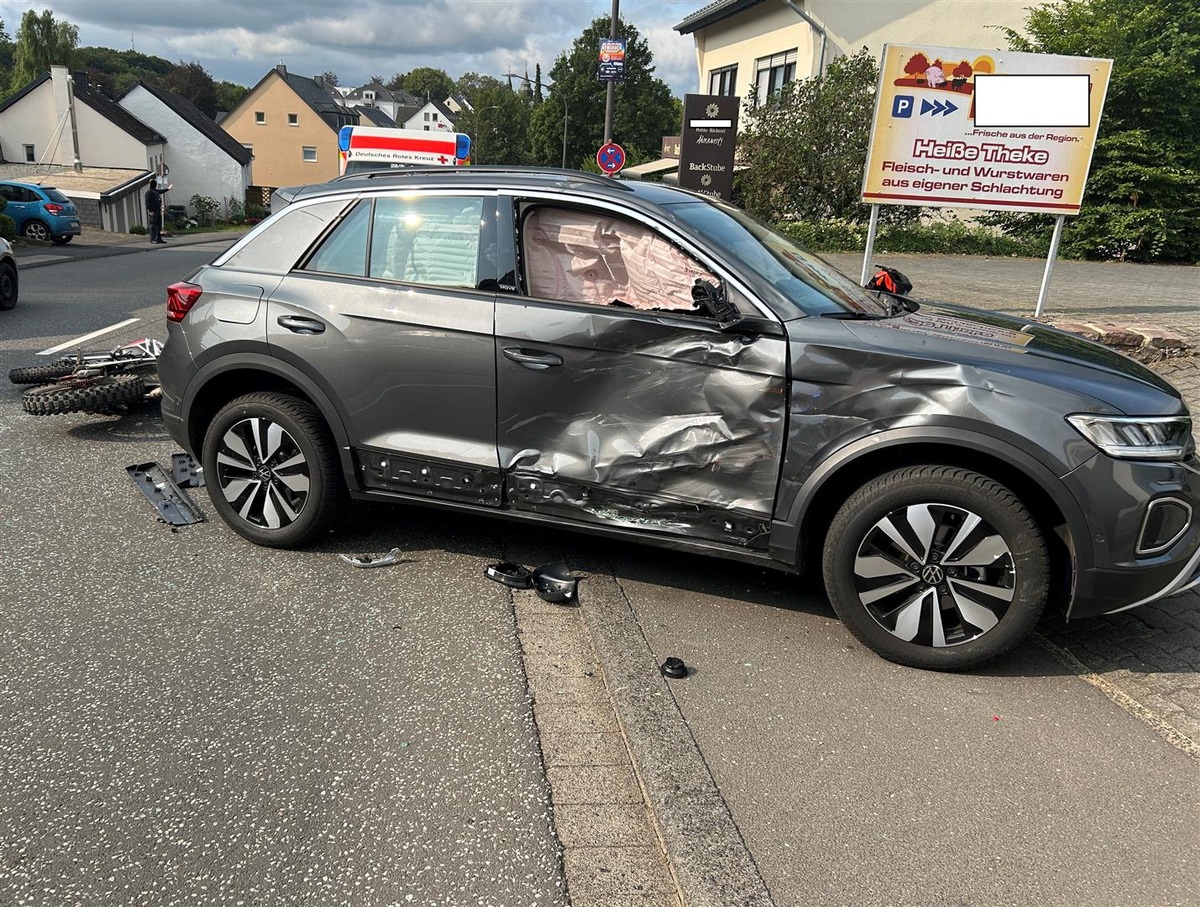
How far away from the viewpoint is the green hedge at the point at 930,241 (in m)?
20.4

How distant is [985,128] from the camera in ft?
30.2

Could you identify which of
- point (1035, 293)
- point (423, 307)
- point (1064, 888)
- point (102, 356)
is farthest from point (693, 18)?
point (1064, 888)

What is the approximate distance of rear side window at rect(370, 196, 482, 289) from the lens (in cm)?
406

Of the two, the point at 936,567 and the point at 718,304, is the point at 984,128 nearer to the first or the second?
the point at 718,304

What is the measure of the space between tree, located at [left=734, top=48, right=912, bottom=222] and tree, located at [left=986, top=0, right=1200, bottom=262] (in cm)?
437

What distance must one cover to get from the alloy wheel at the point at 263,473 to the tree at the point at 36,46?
274 feet

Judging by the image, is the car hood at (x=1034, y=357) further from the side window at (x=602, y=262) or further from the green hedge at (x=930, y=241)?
the green hedge at (x=930, y=241)

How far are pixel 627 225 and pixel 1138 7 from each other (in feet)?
71.4

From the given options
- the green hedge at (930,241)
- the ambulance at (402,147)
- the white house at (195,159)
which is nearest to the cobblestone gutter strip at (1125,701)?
the ambulance at (402,147)

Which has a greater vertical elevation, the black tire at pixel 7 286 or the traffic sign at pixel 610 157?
the traffic sign at pixel 610 157

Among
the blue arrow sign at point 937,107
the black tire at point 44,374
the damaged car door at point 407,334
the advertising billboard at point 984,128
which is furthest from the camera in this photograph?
the blue arrow sign at point 937,107

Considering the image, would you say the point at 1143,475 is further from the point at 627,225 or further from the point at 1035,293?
the point at 1035,293

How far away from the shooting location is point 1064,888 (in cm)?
245

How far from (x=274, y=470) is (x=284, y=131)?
8242cm
